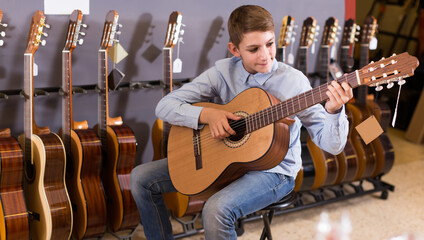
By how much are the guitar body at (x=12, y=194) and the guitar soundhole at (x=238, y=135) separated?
3.41 ft

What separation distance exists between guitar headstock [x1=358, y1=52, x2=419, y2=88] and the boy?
8 centimetres

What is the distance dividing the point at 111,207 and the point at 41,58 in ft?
2.88

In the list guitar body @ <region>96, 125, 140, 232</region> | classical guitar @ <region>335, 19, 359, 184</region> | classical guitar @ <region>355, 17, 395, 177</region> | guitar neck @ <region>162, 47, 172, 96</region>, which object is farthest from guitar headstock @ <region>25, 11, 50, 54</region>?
classical guitar @ <region>355, 17, 395, 177</region>

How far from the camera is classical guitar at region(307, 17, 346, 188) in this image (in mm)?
3205

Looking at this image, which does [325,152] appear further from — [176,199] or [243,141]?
[243,141]

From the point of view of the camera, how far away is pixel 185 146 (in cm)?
213

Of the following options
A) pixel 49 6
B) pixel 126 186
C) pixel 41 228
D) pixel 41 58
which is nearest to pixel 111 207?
pixel 126 186

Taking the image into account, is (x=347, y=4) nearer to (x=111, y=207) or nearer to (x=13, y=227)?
(x=111, y=207)

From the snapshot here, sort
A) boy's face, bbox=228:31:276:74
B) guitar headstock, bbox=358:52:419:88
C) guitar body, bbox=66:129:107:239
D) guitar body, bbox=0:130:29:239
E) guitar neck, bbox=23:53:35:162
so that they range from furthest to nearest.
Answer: guitar body, bbox=66:129:107:239
guitar neck, bbox=23:53:35:162
guitar body, bbox=0:130:29:239
boy's face, bbox=228:31:276:74
guitar headstock, bbox=358:52:419:88

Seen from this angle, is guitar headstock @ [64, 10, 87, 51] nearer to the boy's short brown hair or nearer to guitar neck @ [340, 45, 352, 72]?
the boy's short brown hair

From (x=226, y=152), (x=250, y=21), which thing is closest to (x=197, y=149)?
(x=226, y=152)

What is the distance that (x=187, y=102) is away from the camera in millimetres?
2248

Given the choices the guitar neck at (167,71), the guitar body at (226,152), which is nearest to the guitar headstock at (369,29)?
the guitar neck at (167,71)

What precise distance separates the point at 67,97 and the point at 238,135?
3.47 ft
